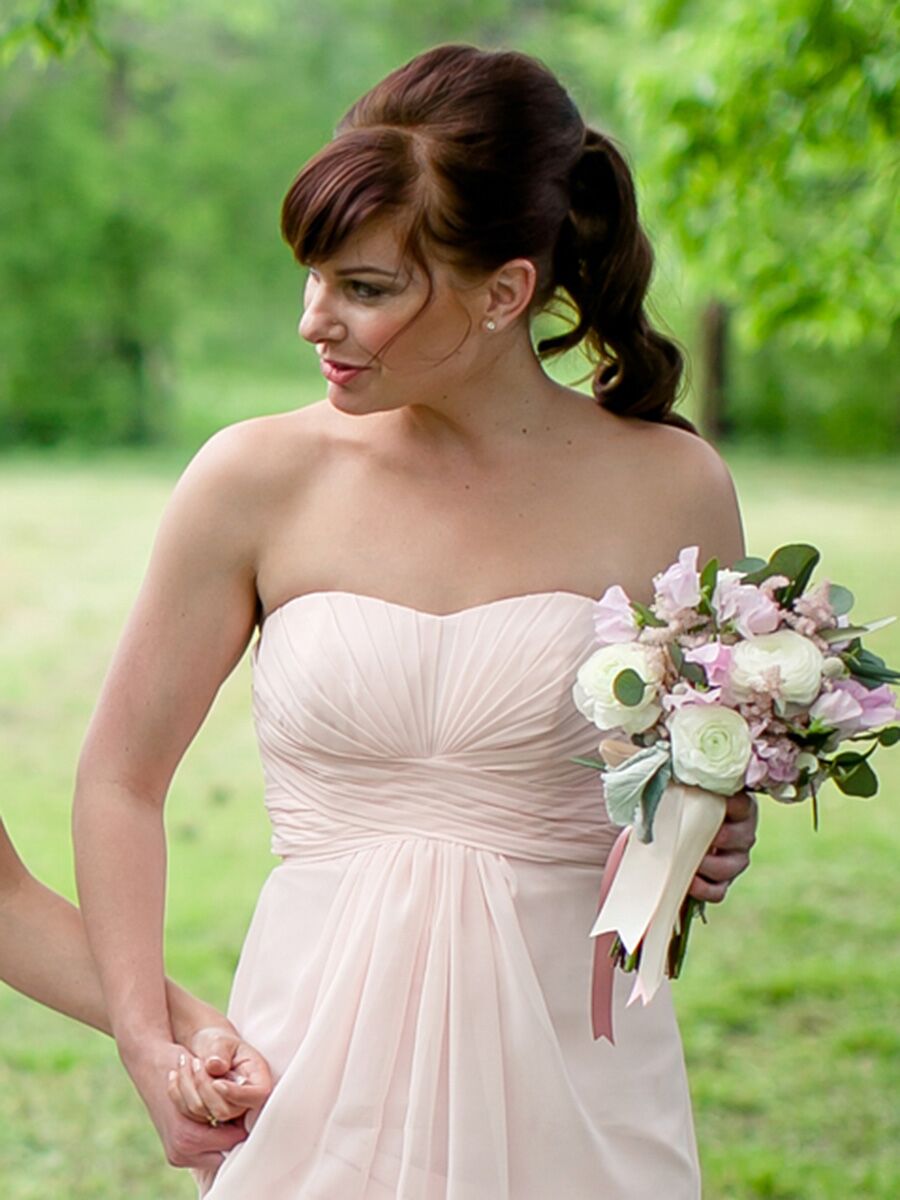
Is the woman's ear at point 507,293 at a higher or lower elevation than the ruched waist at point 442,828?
higher

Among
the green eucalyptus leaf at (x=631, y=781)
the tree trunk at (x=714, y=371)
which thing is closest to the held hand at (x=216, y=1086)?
the green eucalyptus leaf at (x=631, y=781)

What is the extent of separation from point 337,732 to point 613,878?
408 millimetres

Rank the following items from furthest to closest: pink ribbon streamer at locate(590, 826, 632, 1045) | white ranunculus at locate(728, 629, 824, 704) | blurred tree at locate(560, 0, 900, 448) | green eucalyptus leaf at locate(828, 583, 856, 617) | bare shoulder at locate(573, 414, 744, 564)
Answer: blurred tree at locate(560, 0, 900, 448) < bare shoulder at locate(573, 414, 744, 564) < pink ribbon streamer at locate(590, 826, 632, 1045) < green eucalyptus leaf at locate(828, 583, 856, 617) < white ranunculus at locate(728, 629, 824, 704)

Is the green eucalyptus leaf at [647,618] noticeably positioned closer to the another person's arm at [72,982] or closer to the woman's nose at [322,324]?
the woman's nose at [322,324]

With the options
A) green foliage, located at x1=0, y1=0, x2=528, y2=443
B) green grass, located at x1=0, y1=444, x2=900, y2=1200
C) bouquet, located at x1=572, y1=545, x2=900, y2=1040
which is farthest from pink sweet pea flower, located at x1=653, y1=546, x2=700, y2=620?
green foliage, located at x1=0, y1=0, x2=528, y2=443

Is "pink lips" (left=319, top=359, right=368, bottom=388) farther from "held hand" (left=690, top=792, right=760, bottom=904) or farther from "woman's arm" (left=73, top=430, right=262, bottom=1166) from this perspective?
"held hand" (left=690, top=792, right=760, bottom=904)

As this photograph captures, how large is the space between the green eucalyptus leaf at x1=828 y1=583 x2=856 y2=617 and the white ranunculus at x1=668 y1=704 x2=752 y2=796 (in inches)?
7.7

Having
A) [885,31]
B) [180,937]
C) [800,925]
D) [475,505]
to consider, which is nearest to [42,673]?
[180,937]

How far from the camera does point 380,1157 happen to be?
2.34m

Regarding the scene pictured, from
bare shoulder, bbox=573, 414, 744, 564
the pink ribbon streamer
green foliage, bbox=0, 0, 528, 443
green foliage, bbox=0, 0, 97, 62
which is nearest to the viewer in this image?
the pink ribbon streamer

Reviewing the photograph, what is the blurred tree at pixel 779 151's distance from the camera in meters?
5.25

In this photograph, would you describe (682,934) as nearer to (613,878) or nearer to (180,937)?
(613,878)

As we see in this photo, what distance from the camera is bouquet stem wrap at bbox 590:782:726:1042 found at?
7.24 feet

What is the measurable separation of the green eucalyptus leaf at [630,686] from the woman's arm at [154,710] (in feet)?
1.92
